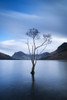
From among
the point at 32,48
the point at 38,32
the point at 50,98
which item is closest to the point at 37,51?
the point at 32,48

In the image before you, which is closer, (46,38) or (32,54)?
(32,54)

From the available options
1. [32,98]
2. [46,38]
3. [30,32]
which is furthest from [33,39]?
[32,98]

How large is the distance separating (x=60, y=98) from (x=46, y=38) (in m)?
18.1

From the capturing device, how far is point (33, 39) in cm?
2419

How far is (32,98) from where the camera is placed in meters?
8.53

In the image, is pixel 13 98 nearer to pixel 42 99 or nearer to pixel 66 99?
pixel 42 99

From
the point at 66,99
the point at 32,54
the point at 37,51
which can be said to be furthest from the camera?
the point at 37,51

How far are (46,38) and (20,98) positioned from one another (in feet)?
61.4

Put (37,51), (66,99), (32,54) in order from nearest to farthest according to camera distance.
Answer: (66,99) < (32,54) < (37,51)

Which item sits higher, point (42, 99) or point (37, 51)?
point (37, 51)

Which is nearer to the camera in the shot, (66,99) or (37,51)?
(66,99)

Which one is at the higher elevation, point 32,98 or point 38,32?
point 38,32

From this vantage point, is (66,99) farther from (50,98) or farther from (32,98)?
(32,98)

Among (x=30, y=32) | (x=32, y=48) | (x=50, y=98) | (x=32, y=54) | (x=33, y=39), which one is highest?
(x=30, y=32)
